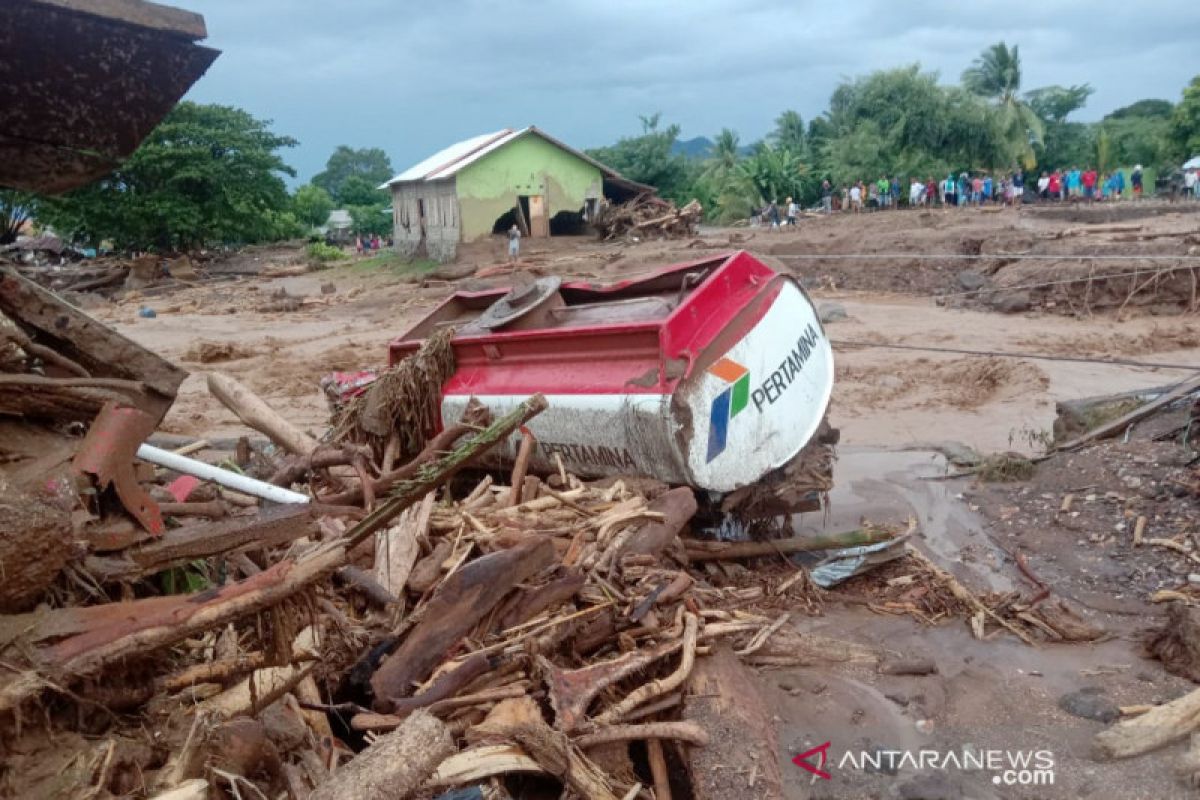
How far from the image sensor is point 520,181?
2970 cm

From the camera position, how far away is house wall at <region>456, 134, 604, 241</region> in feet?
93.5

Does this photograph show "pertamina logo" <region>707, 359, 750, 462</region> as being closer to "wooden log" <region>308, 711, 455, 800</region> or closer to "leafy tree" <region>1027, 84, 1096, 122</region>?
"wooden log" <region>308, 711, 455, 800</region>

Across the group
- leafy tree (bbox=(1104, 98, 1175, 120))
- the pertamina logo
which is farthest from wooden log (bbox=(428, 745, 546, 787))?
leafy tree (bbox=(1104, 98, 1175, 120))

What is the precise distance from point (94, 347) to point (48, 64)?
920 mm

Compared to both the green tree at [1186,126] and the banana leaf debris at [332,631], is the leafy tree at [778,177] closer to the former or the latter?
the green tree at [1186,126]

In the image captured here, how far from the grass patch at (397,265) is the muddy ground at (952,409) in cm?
34

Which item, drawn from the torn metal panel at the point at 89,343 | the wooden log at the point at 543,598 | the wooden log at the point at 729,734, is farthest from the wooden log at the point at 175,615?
the wooden log at the point at 729,734

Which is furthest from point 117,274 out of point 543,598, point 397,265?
point 543,598

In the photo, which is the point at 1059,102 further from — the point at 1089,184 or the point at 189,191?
the point at 189,191

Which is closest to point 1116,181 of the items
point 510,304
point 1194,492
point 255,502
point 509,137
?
point 509,137

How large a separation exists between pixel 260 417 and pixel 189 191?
31.5 meters

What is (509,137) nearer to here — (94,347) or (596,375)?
(596,375)

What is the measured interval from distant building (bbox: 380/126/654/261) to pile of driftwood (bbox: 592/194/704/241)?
2.49 ft

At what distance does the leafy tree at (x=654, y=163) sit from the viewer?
41.3 metres
